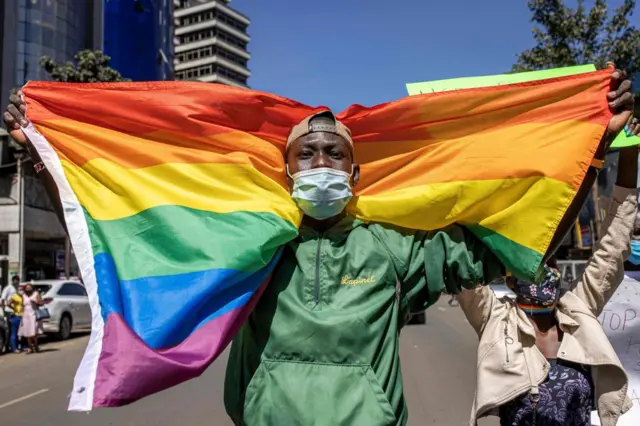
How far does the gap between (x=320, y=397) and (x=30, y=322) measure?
512 inches

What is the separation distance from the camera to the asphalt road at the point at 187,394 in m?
6.89

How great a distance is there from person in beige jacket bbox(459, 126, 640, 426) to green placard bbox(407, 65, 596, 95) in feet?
1.62

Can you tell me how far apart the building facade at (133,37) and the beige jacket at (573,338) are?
132ft

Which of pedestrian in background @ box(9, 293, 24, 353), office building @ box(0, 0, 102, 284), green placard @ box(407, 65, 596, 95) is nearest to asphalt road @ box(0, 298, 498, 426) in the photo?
pedestrian in background @ box(9, 293, 24, 353)

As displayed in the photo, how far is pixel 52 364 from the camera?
11789mm

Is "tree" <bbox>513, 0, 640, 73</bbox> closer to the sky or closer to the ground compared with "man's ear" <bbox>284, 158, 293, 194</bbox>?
closer to the sky

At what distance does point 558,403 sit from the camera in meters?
3.29

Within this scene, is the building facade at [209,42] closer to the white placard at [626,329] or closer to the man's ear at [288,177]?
the white placard at [626,329]

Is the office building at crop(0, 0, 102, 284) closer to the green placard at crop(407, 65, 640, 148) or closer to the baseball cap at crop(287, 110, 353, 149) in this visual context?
the green placard at crop(407, 65, 640, 148)

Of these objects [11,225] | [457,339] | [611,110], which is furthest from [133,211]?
[11,225]

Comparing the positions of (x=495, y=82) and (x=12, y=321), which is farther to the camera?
(x=12, y=321)

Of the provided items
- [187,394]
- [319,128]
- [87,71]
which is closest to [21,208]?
[87,71]

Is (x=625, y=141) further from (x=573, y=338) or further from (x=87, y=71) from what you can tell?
(x=87, y=71)

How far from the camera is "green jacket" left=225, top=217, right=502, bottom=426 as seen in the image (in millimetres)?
2211
